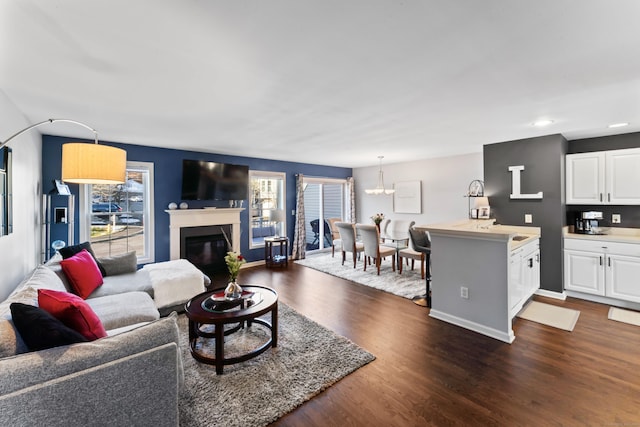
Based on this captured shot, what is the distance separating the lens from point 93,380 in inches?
50.8

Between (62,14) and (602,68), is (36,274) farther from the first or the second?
(602,68)

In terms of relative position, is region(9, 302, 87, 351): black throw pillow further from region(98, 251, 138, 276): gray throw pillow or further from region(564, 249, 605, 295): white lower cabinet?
region(564, 249, 605, 295): white lower cabinet

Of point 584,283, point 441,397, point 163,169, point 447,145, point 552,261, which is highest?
point 447,145

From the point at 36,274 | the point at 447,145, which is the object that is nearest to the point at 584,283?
the point at 447,145

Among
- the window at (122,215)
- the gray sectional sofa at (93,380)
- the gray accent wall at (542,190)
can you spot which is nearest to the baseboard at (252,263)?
the window at (122,215)

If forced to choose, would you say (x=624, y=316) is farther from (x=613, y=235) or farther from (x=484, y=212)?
(x=484, y=212)

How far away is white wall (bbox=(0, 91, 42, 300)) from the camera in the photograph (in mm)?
2482

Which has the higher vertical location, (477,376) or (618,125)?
(618,125)

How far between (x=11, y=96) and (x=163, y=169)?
246 cm

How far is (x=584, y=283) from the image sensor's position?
3.84 meters

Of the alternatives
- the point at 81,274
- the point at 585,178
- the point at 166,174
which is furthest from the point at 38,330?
the point at 585,178

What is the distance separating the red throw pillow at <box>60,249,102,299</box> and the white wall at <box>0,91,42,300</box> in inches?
16.3

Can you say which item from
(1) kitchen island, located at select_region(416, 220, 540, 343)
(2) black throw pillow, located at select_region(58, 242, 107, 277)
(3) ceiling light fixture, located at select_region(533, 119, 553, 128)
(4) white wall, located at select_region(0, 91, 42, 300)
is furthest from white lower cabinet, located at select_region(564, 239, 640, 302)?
(4) white wall, located at select_region(0, 91, 42, 300)

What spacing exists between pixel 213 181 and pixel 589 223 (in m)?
6.17
